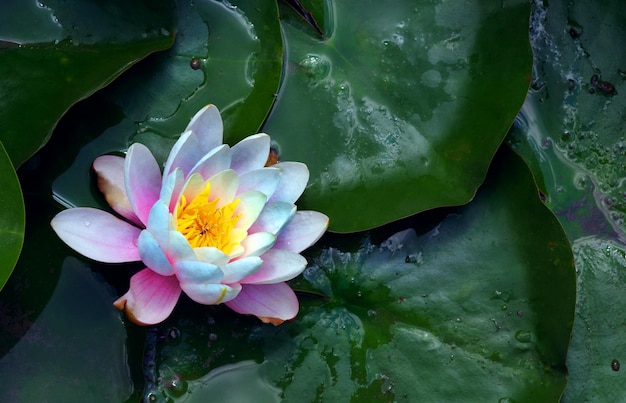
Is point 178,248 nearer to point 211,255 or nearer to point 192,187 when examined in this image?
point 211,255

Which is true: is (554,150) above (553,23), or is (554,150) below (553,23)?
below

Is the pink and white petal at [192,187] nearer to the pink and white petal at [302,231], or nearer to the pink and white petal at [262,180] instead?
the pink and white petal at [262,180]

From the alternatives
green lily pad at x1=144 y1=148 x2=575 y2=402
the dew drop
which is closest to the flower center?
green lily pad at x1=144 y1=148 x2=575 y2=402

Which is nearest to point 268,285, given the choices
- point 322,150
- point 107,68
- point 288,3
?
point 322,150

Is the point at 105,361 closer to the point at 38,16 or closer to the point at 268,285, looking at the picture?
the point at 268,285

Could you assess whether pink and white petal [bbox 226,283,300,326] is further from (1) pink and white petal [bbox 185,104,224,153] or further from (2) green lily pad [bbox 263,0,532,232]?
(1) pink and white petal [bbox 185,104,224,153]

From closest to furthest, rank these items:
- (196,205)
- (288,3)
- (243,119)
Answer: (196,205)
(243,119)
(288,3)

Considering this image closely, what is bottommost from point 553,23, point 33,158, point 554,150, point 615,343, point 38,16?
point 615,343

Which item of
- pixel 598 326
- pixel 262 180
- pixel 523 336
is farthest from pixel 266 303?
pixel 598 326
